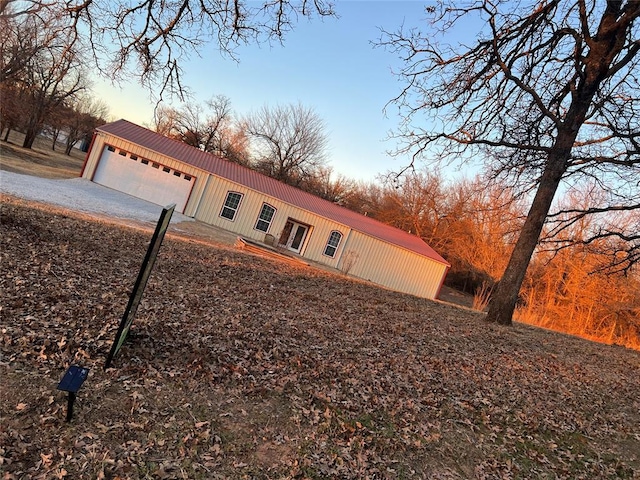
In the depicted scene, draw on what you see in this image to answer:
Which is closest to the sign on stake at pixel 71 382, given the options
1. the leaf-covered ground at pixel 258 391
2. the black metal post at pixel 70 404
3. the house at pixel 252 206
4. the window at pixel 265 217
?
the black metal post at pixel 70 404

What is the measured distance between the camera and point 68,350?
12.7ft

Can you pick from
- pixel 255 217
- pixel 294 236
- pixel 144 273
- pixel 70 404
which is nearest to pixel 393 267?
pixel 294 236

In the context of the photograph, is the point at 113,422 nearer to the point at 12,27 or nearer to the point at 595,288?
the point at 12,27

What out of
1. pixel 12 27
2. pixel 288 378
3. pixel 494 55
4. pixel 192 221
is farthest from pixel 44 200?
pixel 494 55

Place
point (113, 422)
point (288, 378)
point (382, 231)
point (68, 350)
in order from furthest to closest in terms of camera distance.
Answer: point (382, 231) < point (288, 378) < point (68, 350) < point (113, 422)

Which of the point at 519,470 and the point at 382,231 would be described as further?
the point at 382,231

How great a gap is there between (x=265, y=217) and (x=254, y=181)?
2.70 metres

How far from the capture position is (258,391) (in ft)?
13.5

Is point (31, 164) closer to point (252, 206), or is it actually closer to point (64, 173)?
point (64, 173)

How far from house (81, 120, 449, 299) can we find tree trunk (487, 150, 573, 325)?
11112 millimetres

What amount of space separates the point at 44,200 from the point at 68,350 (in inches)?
474

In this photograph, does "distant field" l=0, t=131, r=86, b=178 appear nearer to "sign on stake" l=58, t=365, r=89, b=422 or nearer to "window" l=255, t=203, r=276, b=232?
"window" l=255, t=203, r=276, b=232

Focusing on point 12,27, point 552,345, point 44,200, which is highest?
point 12,27

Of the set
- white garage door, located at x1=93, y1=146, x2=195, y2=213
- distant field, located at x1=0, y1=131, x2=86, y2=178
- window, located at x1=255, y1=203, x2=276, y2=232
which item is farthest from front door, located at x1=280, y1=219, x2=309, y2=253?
distant field, located at x1=0, y1=131, x2=86, y2=178
